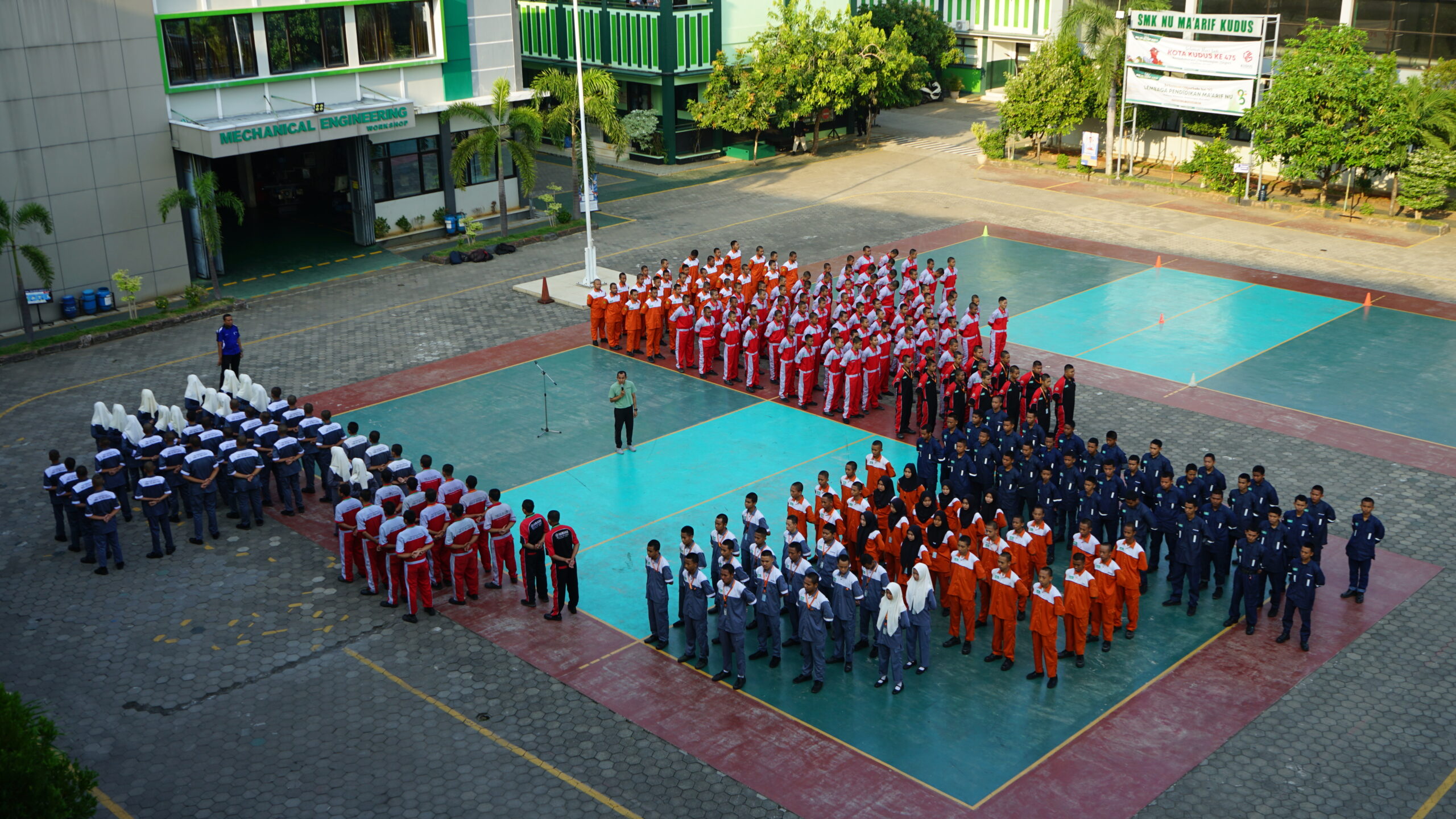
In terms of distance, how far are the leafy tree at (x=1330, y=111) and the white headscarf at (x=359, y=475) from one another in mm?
26950

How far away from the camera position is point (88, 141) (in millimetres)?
26500

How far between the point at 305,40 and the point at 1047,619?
24.4 metres

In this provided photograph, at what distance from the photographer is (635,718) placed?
43.9 ft

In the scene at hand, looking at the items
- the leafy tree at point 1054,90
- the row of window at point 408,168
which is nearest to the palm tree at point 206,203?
the row of window at point 408,168

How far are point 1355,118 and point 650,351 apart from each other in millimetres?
20700

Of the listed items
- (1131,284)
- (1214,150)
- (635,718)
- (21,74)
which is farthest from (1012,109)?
(635,718)

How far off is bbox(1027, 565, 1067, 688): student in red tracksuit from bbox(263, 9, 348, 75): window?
23738mm

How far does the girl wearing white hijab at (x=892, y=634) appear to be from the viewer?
1345 cm

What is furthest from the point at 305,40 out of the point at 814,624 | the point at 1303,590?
the point at 1303,590

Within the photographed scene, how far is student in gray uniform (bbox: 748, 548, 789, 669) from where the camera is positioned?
45.6 feet

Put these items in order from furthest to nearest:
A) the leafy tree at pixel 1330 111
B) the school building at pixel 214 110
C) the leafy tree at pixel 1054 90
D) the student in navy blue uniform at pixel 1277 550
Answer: the leafy tree at pixel 1054 90 → the leafy tree at pixel 1330 111 → the school building at pixel 214 110 → the student in navy blue uniform at pixel 1277 550

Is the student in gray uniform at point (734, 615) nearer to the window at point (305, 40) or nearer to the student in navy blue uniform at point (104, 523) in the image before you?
the student in navy blue uniform at point (104, 523)

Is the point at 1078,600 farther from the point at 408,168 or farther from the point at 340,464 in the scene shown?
the point at 408,168

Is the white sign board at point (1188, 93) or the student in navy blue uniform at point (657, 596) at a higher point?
the white sign board at point (1188, 93)
